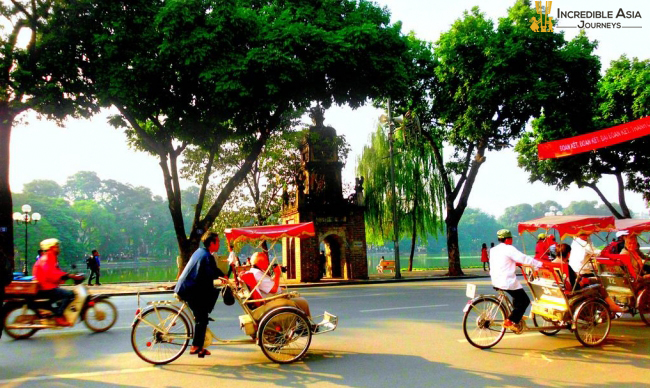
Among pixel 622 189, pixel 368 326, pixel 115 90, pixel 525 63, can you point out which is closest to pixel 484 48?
pixel 525 63

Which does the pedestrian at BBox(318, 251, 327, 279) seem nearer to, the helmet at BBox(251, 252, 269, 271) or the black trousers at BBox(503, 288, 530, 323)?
the helmet at BBox(251, 252, 269, 271)

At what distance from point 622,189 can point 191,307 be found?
27796 mm

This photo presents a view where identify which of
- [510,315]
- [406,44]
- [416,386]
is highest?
[406,44]

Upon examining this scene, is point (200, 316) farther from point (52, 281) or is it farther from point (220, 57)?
point (220, 57)

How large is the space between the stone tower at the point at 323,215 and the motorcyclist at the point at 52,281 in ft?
56.0

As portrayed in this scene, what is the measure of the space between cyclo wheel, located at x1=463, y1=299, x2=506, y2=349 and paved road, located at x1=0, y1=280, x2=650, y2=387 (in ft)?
0.58

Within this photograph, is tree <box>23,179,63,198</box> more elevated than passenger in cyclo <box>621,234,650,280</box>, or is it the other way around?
tree <box>23,179,63,198</box>

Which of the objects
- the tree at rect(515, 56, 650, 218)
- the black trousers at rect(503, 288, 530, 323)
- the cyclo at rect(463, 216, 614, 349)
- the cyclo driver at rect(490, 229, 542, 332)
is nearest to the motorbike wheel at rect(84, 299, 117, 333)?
→ the cyclo at rect(463, 216, 614, 349)

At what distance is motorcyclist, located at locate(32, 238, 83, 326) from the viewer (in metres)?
8.71

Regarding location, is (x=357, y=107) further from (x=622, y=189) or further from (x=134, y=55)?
(x=622, y=189)

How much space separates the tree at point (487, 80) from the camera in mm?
22891

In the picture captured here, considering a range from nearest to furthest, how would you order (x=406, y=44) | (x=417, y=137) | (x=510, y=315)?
(x=510, y=315), (x=406, y=44), (x=417, y=137)

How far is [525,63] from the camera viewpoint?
914 inches

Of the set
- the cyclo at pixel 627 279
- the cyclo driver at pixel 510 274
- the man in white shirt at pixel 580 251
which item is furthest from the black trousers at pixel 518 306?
the cyclo at pixel 627 279
